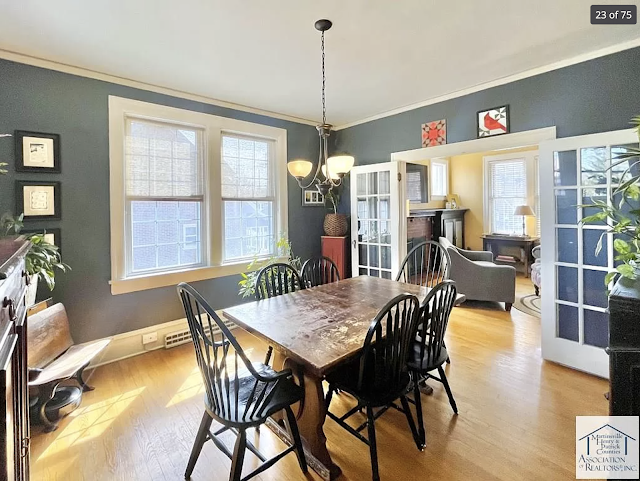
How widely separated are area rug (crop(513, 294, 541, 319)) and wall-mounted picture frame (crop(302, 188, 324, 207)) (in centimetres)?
308

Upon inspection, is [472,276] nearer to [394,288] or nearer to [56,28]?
[394,288]

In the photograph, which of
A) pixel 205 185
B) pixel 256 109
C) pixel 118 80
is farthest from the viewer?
pixel 256 109

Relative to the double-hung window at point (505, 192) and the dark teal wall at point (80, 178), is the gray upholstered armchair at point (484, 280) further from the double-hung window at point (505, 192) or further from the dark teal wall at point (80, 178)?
Result: the dark teal wall at point (80, 178)

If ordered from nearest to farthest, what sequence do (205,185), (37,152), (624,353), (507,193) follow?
(624,353)
(37,152)
(205,185)
(507,193)

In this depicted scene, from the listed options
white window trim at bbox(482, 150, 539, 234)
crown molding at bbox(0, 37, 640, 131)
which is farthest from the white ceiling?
white window trim at bbox(482, 150, 539, 234)

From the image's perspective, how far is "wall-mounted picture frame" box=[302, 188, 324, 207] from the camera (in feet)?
14.6

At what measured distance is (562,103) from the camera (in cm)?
278

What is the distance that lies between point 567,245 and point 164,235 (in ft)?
12.4

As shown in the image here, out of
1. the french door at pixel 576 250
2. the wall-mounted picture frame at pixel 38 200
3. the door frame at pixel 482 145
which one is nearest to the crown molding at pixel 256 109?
the door frame at pixel 482 145

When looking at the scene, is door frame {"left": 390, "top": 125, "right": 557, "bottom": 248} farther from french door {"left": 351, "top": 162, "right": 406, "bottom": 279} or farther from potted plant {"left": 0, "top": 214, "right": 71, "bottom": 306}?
potted plant {"left": 0, "top": 214, "right": 71, "bottom": 306}

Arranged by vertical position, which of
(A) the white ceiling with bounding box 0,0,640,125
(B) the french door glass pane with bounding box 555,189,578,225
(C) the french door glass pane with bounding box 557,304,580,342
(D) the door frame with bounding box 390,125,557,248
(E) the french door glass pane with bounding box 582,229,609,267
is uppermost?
(A) the white ceiling with bounding box 0,0,640,125

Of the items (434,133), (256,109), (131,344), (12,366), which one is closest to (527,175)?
(434,133)

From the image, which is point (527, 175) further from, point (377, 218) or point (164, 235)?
point (164, 235)

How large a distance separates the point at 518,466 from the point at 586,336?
1577mm
